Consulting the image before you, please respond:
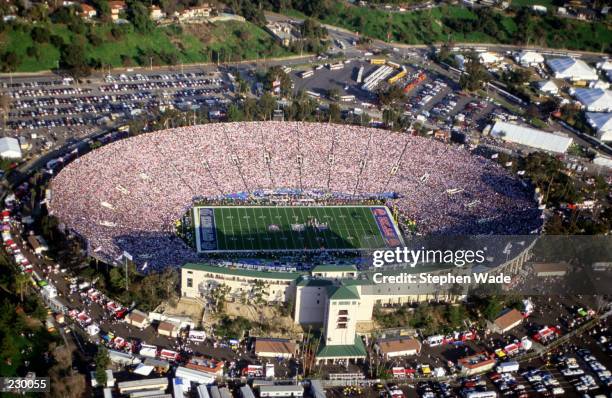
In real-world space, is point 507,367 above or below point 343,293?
below

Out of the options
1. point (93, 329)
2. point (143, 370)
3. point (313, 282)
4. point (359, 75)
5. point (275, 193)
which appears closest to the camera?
point (143, 370)

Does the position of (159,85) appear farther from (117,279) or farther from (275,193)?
(117,279)

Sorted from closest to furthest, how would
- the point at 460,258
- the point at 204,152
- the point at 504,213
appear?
the point at 460,258
the point at 504,213
the point at 204,152

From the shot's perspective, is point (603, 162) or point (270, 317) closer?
point (270, 317)

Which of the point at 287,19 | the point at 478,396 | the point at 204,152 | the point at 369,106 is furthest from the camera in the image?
the point at 287,19

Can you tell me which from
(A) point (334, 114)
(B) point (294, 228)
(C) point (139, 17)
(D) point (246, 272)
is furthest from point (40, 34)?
(D) point (246, 272)

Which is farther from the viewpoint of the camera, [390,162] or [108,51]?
[108,51]

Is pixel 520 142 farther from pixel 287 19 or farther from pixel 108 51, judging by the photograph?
pixel 108 51

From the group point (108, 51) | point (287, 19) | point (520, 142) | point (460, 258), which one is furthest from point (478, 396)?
point (287, 19)
